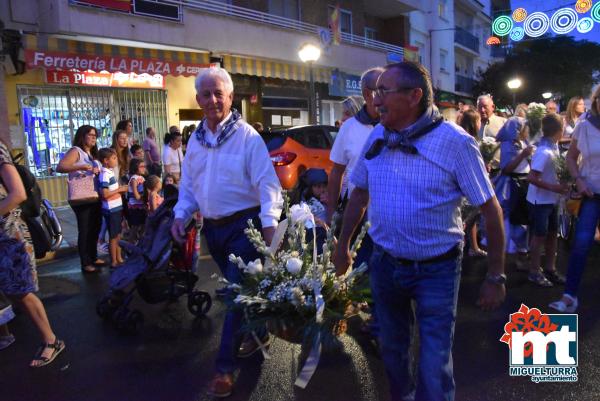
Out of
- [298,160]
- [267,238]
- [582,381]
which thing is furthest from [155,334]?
[298,160]

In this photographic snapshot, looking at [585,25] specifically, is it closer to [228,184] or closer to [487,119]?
[487,119]

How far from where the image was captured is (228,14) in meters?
14.0

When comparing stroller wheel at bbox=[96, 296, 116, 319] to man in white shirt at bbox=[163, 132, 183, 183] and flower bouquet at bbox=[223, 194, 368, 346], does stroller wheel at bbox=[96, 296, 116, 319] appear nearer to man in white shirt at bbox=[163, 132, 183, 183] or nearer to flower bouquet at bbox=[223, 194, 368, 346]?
flower bouquet at bbox=[223, 194, 368, 346]

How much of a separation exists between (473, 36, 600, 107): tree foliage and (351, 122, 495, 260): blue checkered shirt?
37.0m

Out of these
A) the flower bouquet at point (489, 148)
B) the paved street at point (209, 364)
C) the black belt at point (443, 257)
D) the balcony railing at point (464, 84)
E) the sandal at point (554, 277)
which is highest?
the balcony railing at point (464, 84)

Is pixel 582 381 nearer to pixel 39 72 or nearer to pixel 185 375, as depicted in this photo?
pixel 185 375

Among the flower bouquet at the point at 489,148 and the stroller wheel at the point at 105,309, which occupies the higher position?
the flower bouquet at the point at 489,148

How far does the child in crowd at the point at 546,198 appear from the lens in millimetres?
5090

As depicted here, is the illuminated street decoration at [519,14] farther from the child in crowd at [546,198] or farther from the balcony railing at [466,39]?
the balcony railing at [466,39]

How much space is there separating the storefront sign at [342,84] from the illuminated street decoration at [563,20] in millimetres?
7091

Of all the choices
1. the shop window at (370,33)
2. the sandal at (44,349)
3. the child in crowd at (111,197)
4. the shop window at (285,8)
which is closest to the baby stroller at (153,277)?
the sandal at (44,349)

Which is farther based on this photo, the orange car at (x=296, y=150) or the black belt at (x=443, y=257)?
the orange car at (x=296, y=150)

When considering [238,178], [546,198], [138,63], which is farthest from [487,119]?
[138,63]

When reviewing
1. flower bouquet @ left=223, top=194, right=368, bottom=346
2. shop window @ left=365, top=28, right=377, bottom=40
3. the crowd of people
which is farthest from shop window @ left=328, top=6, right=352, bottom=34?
flower bouquet @ left=223, top=194, right=368, bottom=346
